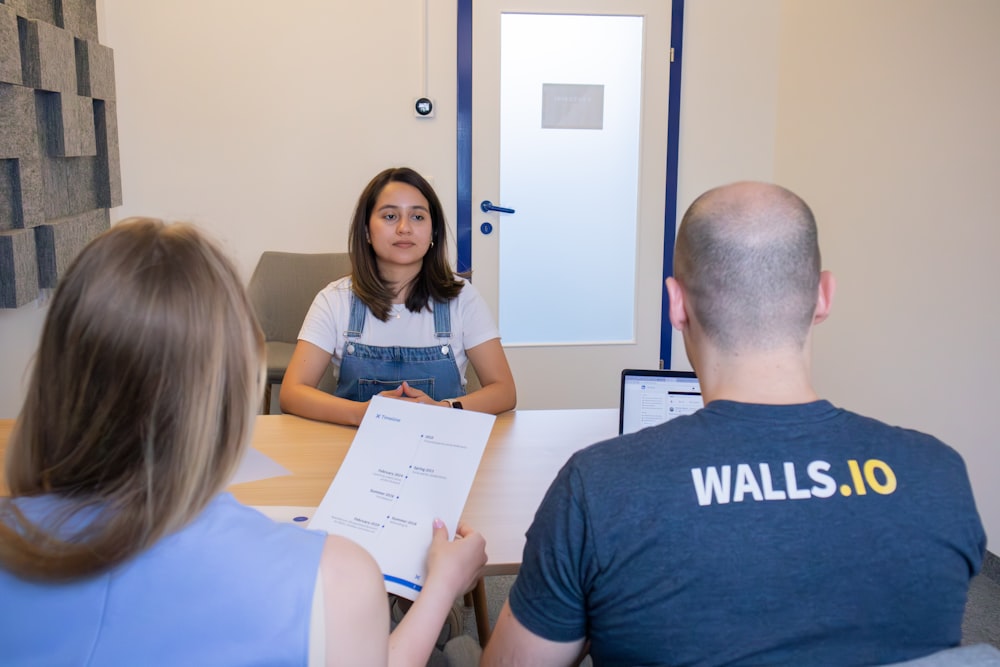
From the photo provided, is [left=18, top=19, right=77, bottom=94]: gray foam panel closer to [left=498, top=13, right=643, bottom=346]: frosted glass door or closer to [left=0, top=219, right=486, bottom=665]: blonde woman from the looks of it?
[left=498, top=13, right=643, bottom=346]: frosted glass door

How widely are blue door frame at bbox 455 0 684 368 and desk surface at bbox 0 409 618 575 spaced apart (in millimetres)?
2034

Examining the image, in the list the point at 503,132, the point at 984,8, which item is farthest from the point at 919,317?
the point at 503,132

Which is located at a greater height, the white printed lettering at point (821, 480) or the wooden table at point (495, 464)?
the white printed lettering at point (821, 480)

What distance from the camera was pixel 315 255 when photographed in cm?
388

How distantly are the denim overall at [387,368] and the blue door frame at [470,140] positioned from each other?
1.74 meters

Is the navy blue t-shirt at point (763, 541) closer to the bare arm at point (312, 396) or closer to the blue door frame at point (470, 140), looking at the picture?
the bare arm at point (312, 396)

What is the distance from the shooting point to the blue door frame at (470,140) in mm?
3969

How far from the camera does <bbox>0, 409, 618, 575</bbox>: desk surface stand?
1548 millimetres

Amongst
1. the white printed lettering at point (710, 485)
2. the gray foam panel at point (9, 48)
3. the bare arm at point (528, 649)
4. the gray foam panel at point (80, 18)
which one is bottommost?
the bare arm at point (528, 649)

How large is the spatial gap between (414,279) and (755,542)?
1.59 metres

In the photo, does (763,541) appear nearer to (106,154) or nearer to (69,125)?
(69,125)

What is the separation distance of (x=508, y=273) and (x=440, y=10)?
1.24 metres

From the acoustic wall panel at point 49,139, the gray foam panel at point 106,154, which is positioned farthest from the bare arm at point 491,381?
the gray foam panel at point 106,154

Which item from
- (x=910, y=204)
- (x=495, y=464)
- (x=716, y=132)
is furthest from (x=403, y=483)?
(x=716, y=132)
